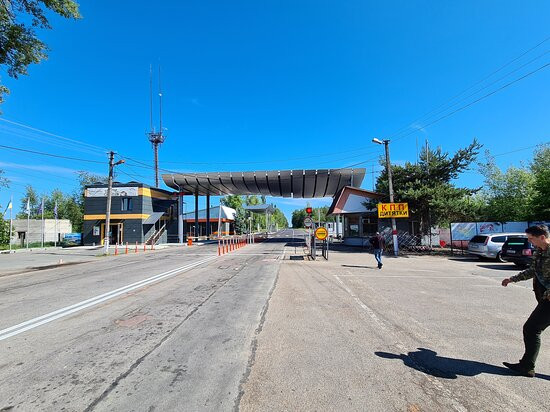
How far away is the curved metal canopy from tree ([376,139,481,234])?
1057cm

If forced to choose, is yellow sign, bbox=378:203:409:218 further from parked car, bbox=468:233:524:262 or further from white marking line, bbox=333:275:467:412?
white marking line, bbox=333:275:467:412

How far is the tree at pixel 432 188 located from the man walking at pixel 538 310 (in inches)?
727

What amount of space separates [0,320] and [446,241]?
30.2m

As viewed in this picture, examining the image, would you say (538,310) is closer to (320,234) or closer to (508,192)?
(320,234)

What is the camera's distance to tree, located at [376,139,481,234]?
21172mm

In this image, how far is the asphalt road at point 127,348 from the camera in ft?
10.2

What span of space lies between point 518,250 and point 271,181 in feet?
87.9

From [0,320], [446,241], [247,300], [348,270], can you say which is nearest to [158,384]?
[247,300]

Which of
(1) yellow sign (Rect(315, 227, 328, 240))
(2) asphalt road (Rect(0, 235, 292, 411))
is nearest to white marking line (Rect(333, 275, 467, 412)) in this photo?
(2) asphalt road (Rect(0, 235, 292, 411))

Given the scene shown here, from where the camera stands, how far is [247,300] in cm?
755

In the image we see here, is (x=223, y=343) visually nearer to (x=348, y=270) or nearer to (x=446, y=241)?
(x=348, y=270)

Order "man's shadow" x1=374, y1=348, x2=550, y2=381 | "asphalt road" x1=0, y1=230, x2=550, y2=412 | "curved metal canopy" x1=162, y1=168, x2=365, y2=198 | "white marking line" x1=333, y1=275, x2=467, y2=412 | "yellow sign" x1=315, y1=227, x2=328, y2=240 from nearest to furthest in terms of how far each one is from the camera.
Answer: "white marking line" x1=333, y1=275, x2=467, y2=412, "asphalt road" x1=0, y1=230, x2=550, y2=412, "man's shadow" x1=374, y1=348, x2=550, y2=381, "yellow sign" x1=315, y1=227, x2=328, y2=240, "curved metal canopy" x1=162, y1=168, x2=365, y2=198

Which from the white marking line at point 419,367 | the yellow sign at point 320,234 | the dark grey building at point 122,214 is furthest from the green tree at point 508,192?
the dark grey building at point 122,214

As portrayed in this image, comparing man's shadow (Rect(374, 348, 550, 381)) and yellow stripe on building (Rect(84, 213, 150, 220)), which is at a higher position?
yellow stripe on building (Rect(84, 213, 150, 220))
